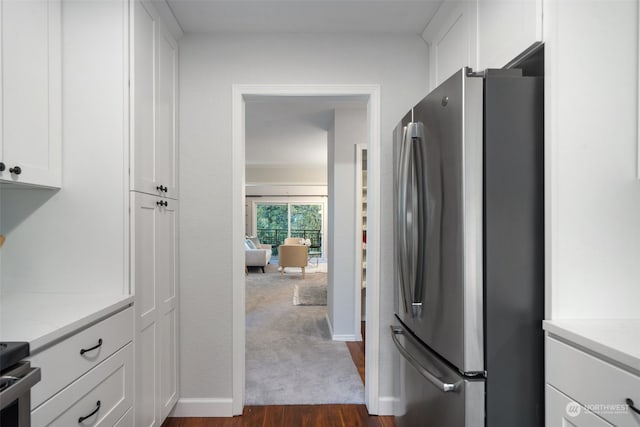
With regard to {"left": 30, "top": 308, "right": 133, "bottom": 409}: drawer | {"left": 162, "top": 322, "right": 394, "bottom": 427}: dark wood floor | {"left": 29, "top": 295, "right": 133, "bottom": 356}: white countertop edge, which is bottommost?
{"left": 162, "top": 322, "right": 394, "bottom": 427}: dark wood floor

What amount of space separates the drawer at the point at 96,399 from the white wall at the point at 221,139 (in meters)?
0.65

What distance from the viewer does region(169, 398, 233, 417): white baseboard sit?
6.69ft

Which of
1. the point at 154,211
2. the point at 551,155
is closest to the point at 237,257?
the point at 154,211

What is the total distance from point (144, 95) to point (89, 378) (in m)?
1.25

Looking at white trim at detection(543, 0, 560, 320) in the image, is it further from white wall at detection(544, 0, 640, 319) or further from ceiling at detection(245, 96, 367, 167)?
ceiling at detection(245, 96, 367, 167)

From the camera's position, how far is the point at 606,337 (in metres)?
0.93

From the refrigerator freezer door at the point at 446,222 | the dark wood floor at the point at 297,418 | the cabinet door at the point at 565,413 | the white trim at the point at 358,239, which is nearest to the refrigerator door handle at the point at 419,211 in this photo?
the refrigerator freezer door at the point at 446,222

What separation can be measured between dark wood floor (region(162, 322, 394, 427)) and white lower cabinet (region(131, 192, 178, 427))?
0.83 feet

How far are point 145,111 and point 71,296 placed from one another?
914mm

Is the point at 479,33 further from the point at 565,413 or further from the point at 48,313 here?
the point at 48,313

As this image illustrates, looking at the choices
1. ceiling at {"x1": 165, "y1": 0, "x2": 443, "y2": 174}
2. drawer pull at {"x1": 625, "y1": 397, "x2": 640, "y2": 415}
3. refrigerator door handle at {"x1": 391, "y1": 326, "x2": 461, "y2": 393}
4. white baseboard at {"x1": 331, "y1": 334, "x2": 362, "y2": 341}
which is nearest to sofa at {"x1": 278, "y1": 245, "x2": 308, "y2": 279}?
white baseboard at {"x1": 331, "y1": 334, "x2": 362, "y2": 341}

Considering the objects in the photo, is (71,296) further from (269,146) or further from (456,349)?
(269,146)

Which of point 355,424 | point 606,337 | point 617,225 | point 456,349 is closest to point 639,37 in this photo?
point 617,225

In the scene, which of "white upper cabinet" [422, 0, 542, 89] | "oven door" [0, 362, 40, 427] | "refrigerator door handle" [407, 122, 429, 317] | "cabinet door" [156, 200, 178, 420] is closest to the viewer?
"oven door" [0, 362, 40, 427]
